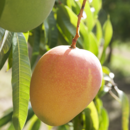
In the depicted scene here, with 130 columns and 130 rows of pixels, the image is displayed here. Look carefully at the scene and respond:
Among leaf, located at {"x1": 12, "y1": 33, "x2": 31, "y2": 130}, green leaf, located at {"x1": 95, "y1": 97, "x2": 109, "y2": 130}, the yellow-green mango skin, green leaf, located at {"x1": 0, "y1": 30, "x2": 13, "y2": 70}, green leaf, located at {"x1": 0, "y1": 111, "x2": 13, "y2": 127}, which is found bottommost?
green leaf, located at {"x1": 95, "y1": 97, "x2": 109, "y2": 130}

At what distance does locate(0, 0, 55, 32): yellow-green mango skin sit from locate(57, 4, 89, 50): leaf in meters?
0.21

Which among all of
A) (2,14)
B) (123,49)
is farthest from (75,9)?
(123,49)

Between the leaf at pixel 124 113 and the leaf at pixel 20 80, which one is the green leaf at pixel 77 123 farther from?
the leaf at pixel 20 80

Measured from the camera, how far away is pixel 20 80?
0.40 m

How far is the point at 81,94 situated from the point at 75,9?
314 mm

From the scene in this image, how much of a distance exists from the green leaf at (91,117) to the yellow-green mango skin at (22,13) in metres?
0.32

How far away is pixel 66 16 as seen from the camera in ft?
1.70

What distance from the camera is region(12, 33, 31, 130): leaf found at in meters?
0.38

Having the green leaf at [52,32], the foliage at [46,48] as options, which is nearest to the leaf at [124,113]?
the foliage at [46,48]

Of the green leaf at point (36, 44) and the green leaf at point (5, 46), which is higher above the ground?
the green leaf at point (5, 46)

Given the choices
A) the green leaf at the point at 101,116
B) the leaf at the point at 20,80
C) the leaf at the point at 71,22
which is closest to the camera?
the leaf at the point at 20,80

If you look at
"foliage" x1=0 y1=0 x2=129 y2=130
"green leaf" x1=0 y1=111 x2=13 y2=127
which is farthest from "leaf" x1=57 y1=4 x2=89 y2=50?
"green leaf" x1=0 y1=111 x2=13 y2=127

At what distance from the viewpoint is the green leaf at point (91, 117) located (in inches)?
21.7

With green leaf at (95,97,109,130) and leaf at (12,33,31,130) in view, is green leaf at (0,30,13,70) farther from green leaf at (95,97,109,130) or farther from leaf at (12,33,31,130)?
green leaf at (95,97,109,130)
